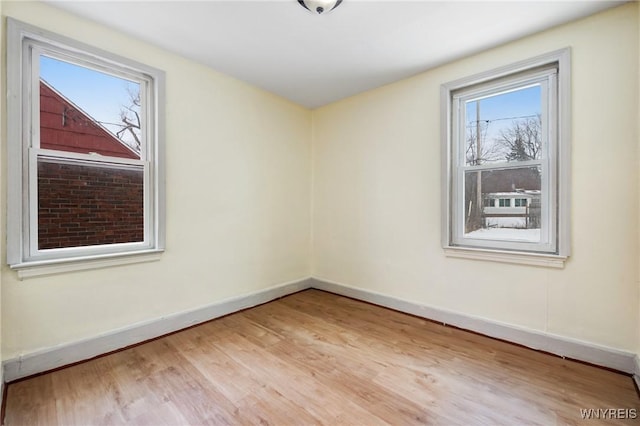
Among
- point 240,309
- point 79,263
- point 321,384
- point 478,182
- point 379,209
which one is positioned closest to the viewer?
point 321,384

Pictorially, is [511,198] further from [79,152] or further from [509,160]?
[79,152]

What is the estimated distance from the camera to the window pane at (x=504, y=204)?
2.28m

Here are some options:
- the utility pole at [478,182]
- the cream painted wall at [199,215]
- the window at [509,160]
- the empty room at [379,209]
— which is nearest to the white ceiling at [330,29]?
the empty room at [379,209]

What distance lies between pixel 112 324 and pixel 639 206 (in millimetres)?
3767

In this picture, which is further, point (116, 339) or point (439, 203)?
point (439, 203)

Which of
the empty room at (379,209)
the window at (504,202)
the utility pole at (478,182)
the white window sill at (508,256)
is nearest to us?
the empty room at (379,209)

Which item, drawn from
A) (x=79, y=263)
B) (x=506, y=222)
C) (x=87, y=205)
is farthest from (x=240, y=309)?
(x=506, y=222)

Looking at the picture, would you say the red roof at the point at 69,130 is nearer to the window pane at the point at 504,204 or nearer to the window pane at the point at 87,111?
the window pane at the point at 87,111

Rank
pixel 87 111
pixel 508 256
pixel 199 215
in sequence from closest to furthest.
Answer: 1. pixel 87 111
2. pixel 508 256
3. pixel 199 215

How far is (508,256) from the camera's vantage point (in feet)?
7.64

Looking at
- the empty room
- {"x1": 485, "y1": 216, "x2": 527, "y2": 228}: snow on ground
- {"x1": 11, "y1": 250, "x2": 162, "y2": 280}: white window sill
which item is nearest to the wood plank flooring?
the empty room

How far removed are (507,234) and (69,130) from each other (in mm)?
3495

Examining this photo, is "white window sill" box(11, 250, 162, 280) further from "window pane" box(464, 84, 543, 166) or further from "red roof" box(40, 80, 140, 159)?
"window pane" box(464, 84, 543, 166)

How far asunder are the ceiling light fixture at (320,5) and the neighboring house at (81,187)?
1755 mm
